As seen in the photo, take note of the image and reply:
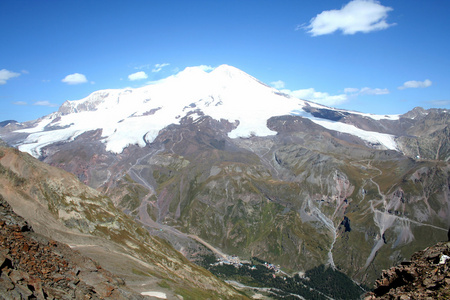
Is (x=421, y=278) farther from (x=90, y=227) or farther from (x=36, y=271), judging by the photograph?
(x=90, y=227)

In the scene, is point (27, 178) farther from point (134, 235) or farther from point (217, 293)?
point (217, 293)

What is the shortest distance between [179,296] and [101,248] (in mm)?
28517

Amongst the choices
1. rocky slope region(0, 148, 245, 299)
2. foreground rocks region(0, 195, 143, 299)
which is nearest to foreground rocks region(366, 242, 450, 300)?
foreground rocks region(0, 195, 143, 299)

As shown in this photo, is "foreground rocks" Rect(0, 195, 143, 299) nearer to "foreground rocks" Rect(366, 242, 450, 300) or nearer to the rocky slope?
the rocky slope

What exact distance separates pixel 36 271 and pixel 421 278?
3613 centimetres

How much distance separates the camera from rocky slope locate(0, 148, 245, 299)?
75250mm

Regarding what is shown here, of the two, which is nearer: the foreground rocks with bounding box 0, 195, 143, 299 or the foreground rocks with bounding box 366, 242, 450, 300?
the foreground rocks with bounding box 366, 242, 450, 300

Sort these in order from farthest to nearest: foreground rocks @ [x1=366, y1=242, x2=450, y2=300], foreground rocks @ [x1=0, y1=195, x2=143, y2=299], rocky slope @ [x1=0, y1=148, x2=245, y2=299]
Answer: rocky slope @ [x1=0, y1=148, x2=245, y2=299] < foreground rocks @ [x1=0, y1=195, x2=143, y2=299] < foreground rocks @ [x1=366, y1=242, x2=450, y2=300]

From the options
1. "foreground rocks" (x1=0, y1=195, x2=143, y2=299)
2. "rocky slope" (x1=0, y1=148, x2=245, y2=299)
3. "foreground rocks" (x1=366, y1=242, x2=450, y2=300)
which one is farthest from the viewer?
"rocky slope" (x1=0, y1=148, x2=245, y2=299)

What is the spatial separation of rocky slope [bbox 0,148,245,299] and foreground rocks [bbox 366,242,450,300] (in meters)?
54.5

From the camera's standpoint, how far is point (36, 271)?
97.2ft

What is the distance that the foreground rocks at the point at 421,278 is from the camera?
20984mm

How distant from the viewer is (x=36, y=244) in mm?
34750

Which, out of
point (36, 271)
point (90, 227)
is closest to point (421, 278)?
point (36, 271)
